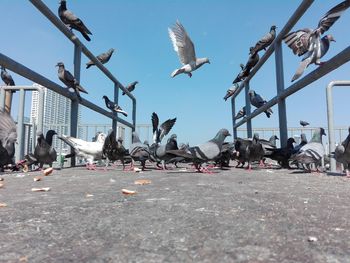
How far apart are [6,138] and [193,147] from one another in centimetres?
327

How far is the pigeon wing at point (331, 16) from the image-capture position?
13.8 ft

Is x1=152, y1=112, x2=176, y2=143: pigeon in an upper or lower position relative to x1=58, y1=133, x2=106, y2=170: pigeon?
upper

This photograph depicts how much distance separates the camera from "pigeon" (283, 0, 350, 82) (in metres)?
4.37

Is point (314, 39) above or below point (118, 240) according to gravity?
above

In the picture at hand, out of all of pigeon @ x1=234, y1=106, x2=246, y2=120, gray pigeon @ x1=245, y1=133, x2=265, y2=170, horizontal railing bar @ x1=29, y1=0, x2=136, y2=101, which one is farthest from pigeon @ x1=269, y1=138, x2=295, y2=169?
horizontal railing bar @ x1=29, y1=0, x2=136, y2=101

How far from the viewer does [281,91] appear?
6496mm

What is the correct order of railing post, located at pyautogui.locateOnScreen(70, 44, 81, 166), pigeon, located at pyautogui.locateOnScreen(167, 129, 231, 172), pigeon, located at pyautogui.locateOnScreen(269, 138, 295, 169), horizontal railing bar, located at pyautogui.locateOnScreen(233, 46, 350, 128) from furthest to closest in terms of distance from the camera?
1. railing post, located at pyautogui.locateOnScreen(70, 44, 81, 166)
2. pigeon, located at pyautogui.locateOnScreen(269, 138, 295, 169)
3. pigeon, located at pyautogui.locateOnScreen(167, 129, 231, 172)
4. horizontal railing bar, located at pyautogui.locateOnScreen(233, 46, 350, 128)

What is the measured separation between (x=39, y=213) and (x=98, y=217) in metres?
0.38

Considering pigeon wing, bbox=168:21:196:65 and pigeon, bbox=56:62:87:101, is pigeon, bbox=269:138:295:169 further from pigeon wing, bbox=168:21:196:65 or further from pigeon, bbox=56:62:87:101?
pigeon, bbox=56:62:87:101

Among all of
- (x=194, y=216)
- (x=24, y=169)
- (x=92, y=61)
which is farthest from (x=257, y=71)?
(x=194, y=216)

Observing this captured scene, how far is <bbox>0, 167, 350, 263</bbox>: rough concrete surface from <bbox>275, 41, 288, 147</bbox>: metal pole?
A: 424 cm

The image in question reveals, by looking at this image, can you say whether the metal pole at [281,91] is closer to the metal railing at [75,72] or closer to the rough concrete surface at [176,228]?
the rough concrete surface at [176,228]

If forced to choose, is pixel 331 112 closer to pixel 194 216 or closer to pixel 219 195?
pixel 219 195

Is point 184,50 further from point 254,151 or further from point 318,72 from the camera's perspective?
point 318,72
